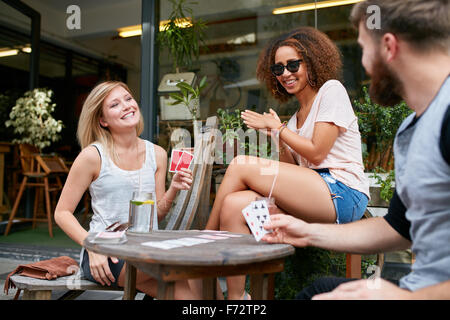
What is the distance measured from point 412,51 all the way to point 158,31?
3.50 metres

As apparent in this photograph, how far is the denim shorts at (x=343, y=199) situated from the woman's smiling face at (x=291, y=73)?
580 millimetres

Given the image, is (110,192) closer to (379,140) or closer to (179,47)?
(379,140)

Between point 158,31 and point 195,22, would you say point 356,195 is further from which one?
point 195,22

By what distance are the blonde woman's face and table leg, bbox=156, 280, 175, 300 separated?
44.4 inches

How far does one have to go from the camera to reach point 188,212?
197cm

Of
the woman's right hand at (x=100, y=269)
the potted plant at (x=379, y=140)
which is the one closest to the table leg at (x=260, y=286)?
the woman's right hand at (x=100, y=269)

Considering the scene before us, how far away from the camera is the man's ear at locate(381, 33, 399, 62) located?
95cm

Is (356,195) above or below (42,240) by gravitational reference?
above

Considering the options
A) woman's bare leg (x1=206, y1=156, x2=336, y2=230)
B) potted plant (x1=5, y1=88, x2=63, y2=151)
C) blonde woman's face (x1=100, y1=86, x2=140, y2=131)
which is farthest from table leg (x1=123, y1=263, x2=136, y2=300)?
potted plant (x1=5, y1=88, x2=63, y2=151)

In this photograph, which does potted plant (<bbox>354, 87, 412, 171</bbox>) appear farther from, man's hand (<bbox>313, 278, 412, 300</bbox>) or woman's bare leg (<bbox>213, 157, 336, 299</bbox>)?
man's hand (<bbox>313, 278, 412, 300</bbox>)

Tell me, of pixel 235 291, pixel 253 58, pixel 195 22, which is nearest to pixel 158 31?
pixel 195 22

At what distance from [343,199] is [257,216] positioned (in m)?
0.74

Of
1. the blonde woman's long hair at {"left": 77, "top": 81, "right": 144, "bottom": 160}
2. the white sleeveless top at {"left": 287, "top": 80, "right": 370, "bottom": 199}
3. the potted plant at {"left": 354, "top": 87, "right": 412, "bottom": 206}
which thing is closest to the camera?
the white sleeveless top at {"left": 287, "top": 80, "right": 370, "bottom": 199}

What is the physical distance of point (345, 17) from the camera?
469 cm
